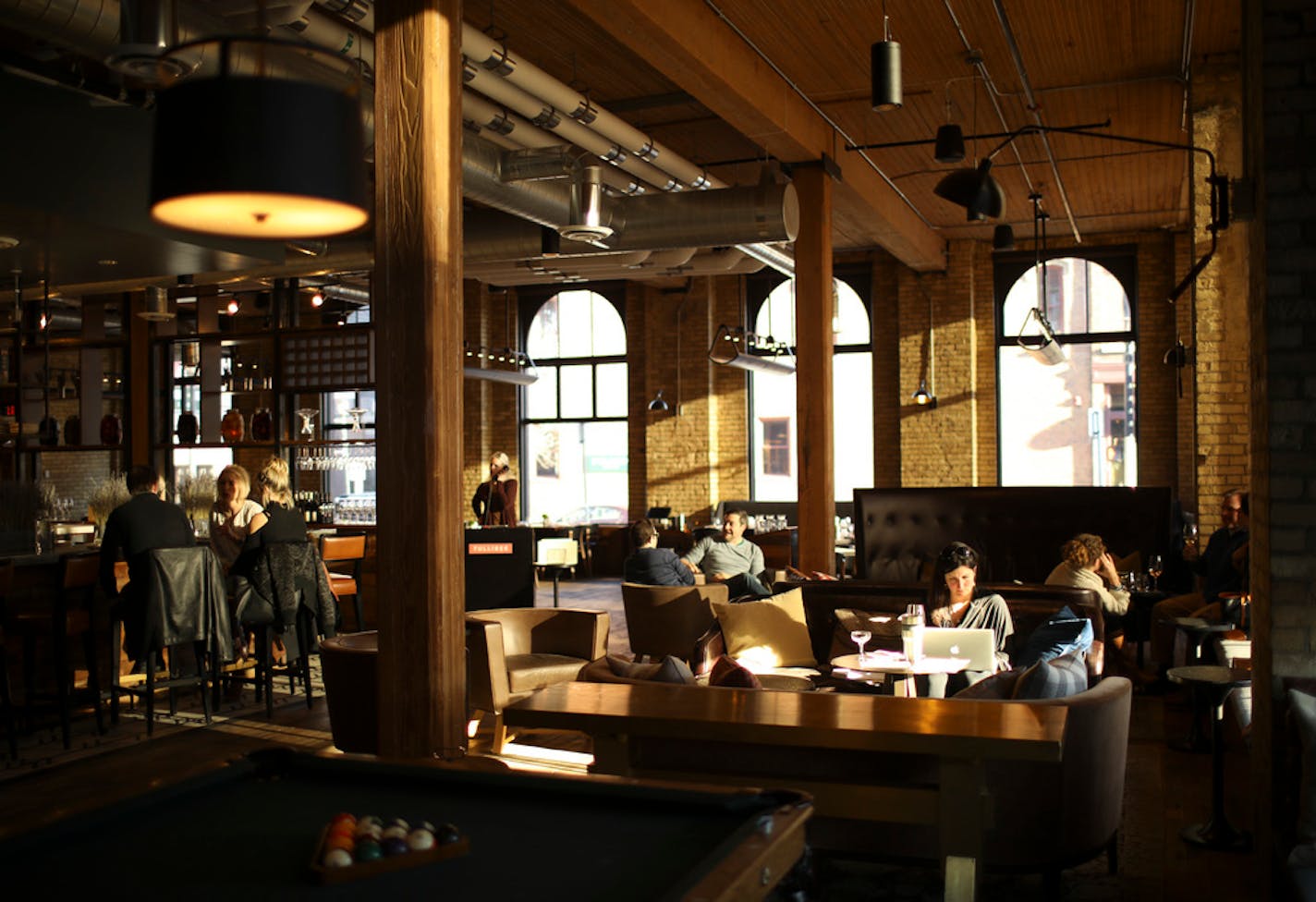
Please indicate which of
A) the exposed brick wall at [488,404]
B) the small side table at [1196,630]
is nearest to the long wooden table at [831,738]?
the small side table at [1196,630]

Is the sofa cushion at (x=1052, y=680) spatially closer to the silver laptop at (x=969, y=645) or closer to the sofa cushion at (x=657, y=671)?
the silver laptop at (x=969, y=645)

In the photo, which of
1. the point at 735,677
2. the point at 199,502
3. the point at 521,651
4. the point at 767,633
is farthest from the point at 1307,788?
the point at 199,502

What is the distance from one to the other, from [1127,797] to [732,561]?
381cm

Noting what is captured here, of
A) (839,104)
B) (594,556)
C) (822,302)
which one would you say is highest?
(839,104)

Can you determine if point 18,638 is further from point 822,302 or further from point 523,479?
point 523,479

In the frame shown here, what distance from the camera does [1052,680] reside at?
4254 millimetres

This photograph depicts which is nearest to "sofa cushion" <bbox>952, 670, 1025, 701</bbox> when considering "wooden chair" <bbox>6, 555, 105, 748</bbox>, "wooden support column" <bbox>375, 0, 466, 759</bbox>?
"wooden support column" <bbox>375, 0, 466, 759</bbox>

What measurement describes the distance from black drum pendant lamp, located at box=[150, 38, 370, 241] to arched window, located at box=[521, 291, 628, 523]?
1433cm

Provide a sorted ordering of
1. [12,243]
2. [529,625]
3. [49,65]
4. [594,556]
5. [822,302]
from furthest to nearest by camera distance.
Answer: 1. [594,556]
2. [822,302]
3. [12,243]
4. [529,625]
5. [49,65]

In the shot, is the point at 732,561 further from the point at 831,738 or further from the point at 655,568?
the point at 831,738

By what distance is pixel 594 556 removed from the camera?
16.3m

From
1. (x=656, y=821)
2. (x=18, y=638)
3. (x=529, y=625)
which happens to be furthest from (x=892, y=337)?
(x=656, y=821)

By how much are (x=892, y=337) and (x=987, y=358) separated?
3.99 feet

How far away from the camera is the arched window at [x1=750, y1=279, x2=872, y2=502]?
628 inches
